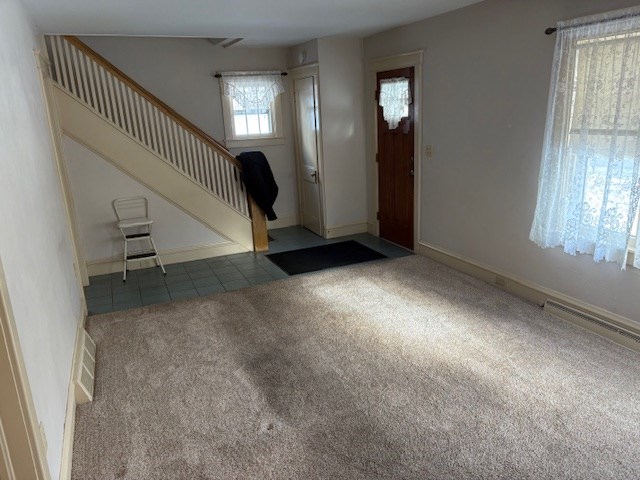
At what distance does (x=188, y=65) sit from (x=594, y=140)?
468 cm

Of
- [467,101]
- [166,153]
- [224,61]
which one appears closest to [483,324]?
[467,101]

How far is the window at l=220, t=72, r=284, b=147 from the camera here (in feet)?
19.6

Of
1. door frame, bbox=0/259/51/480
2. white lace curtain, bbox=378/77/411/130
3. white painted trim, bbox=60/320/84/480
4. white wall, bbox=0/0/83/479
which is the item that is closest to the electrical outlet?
white lace curtain, bbox=378/77/411/130

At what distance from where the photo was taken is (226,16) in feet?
12.5

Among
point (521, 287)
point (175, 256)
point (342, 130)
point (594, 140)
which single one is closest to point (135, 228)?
point (175, 256)

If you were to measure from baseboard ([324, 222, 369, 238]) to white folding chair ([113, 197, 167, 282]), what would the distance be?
211 centimetres

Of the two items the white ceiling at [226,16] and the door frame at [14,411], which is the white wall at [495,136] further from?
the door frame at [14,411]

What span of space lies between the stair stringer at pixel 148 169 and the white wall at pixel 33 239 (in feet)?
3.93

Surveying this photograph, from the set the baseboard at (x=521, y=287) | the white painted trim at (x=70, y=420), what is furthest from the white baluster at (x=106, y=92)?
the baseboard at (x=521, y=287)

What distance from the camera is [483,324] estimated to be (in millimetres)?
3447

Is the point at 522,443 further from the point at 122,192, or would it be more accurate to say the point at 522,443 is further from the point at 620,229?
the point at 122,192

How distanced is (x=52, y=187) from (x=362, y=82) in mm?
3726

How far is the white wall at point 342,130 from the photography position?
5441 millimetres

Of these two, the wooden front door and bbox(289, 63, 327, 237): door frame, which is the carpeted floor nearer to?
the wooden front door
